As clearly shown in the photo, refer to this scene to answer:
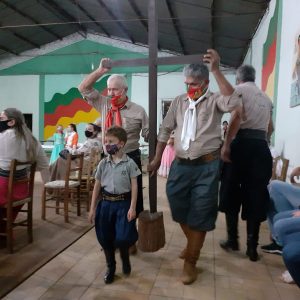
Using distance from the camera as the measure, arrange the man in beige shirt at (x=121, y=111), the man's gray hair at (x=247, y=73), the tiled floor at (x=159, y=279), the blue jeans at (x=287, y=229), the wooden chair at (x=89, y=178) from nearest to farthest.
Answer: the blue jeans at (x=287, y=229), the tiled floor at (x=159, y=279), the man in beige shirt at (x=121, y=111), the man's gray hair at (x=247, y=73), the wooden chair at (x=89, y=178)

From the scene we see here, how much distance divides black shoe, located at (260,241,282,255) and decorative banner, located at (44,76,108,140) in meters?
9.45

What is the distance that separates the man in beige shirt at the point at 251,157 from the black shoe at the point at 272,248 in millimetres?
246

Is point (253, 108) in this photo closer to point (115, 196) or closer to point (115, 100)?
point (115, 100)

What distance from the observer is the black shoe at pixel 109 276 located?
7.27 ft

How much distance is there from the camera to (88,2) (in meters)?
7.99

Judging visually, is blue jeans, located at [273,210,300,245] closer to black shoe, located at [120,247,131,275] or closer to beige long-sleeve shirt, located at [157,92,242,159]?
beige long-sleeve shirt, located at [157,92,242,159]

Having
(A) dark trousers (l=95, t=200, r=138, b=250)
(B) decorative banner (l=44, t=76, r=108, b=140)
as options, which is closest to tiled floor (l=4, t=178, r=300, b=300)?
(A) dark trousers (l=95, t=200, r=138, b=250)

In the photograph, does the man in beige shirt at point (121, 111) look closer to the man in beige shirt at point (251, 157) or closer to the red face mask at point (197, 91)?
the red face mask at point (197, 91)

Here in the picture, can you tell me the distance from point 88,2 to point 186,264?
730 centimetres

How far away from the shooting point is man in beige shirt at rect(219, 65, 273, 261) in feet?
8.54

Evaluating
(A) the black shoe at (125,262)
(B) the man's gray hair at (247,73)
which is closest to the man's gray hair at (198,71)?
(B) the man's gray hair at (247,73)

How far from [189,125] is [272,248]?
1.41 m

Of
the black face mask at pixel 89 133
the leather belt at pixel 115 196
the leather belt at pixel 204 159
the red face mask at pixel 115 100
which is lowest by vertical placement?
the leather belt at pixel 115 196

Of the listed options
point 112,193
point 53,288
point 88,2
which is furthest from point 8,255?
point 88,2
